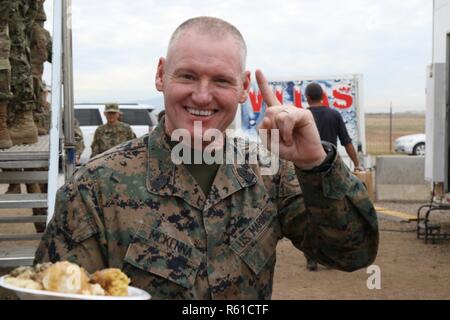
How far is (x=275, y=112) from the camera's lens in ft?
6.59

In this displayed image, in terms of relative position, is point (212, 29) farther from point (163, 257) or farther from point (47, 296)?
point (47, 296)

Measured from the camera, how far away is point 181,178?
216cm

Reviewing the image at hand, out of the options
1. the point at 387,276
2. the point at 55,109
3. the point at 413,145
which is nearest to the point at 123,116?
the point at 413,145

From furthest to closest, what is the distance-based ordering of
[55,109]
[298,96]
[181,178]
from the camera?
[298,96]
[55,109]
[181,178]

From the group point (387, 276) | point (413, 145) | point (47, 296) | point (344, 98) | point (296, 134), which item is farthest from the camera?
point (413, 145)

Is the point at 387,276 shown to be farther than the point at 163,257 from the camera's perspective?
Yes

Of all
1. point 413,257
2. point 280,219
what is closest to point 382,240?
point 413,257

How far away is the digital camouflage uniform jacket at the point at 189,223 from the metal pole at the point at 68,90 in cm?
460

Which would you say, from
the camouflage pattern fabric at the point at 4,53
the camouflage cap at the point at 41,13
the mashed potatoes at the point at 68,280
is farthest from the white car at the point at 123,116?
the mashed potatoes at the point at 68,280

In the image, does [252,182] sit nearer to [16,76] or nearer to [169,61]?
[169,61]

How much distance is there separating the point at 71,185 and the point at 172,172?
28 centimetres

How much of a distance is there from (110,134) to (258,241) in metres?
10.7

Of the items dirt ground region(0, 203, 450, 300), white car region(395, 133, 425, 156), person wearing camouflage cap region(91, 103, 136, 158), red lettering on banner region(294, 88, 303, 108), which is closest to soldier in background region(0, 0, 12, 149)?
dirt ground region(0, 203, 450, 300)

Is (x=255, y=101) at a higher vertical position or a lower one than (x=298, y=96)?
lower
